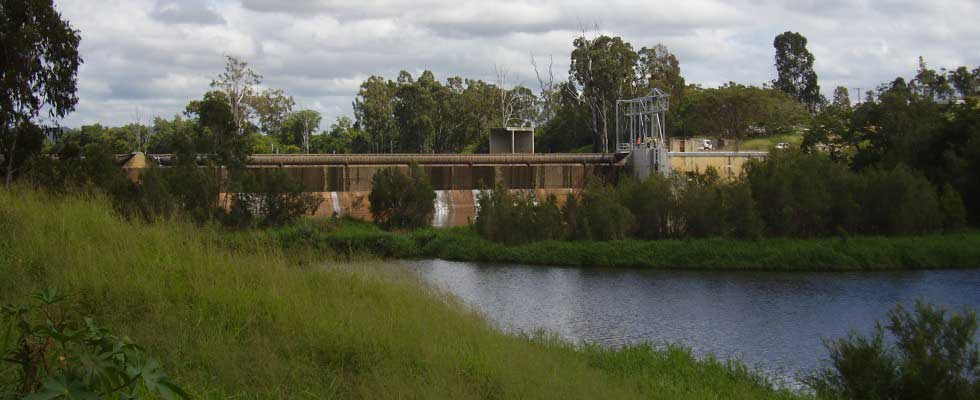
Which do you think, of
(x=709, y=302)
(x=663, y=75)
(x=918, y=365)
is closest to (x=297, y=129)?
(x=663, y=75)

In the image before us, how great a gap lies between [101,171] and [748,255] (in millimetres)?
22169

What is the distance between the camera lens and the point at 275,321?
8328 mm

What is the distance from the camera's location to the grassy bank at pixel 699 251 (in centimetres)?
3075

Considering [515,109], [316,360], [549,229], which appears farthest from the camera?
[515,109]

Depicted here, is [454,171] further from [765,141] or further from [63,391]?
[63,391]

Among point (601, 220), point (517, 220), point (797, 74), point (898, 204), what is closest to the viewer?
point (601, 220)

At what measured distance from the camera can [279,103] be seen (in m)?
64.6

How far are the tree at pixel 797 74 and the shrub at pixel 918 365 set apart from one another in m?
67.0

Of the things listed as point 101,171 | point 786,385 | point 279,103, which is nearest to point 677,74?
point 279,103

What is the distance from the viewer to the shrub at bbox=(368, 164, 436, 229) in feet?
118

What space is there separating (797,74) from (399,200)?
50.7m

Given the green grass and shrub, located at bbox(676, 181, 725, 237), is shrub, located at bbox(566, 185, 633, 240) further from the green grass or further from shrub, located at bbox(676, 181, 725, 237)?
the green grass

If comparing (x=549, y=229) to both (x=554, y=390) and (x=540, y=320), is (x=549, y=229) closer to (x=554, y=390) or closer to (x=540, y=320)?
(x=540, y=320)

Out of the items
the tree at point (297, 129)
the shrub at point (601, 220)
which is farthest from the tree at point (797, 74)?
the shrub at point (601, 220)
